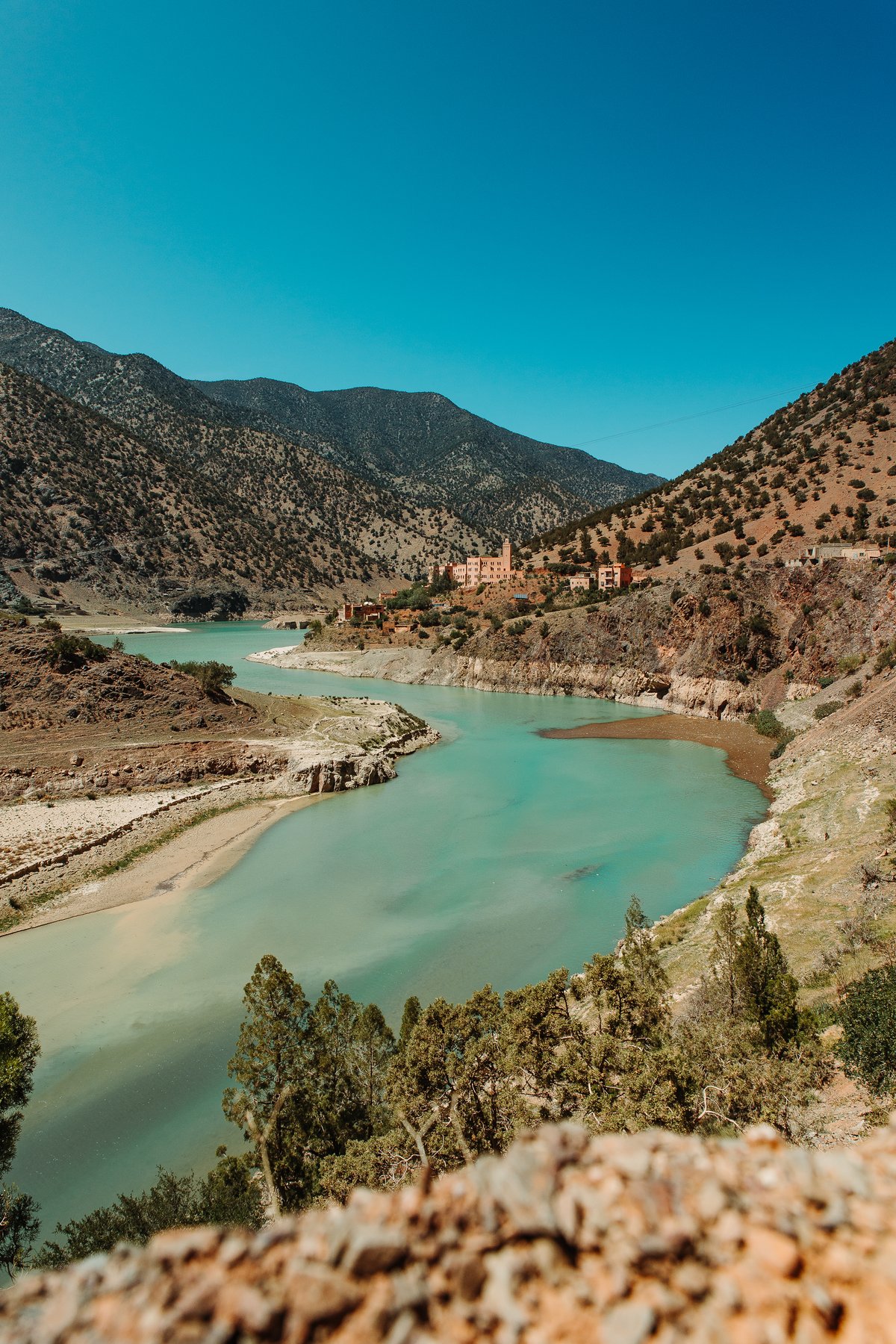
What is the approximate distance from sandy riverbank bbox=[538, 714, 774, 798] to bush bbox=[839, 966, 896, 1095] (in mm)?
27524

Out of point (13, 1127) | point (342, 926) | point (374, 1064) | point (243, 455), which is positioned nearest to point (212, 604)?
point (243, 455)

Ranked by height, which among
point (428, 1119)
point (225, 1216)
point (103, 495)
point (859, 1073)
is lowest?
point (225, 1216)

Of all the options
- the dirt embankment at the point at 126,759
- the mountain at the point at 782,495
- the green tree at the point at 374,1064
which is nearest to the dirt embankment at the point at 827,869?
the green tree at the point at 374,1064

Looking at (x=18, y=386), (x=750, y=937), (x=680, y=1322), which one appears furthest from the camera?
(x=18, y=386)

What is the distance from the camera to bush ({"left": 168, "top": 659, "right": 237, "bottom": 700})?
39344 mm

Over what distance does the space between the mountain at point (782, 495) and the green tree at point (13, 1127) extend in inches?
2342

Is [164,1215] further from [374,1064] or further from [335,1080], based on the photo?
[374,1064]

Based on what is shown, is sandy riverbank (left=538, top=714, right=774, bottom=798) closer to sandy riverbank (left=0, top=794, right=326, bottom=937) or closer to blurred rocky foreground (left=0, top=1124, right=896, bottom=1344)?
sandy riverbank (left=0, top=794, right=326, bottom=937)

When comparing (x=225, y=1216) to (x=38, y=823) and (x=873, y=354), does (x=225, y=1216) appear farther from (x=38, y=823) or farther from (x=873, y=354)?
(x=873, y=354)

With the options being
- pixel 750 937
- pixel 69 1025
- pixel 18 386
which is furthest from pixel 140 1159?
pixel 18 386

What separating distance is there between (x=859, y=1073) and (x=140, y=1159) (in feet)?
36.4

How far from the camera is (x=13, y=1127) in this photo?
945cm

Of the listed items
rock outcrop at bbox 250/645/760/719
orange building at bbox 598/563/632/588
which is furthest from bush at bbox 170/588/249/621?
orange building at bbox 598/563/632/588

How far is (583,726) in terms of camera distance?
49531 mm
